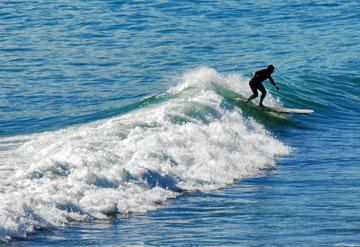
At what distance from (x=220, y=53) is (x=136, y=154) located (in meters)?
18.9

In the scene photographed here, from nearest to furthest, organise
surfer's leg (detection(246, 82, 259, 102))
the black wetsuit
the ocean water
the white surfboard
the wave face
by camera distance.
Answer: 1. the ocean water
2. the wave face
3. the black wetsuit
4. surfer's leg (detection(246, 82, 259, 102))
5. the white surfboard

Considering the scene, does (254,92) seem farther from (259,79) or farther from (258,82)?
(259,79)

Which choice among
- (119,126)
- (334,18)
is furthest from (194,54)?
(119,126)

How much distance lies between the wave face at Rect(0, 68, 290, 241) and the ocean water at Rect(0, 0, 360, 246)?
0.04m

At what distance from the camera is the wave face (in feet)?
58.0

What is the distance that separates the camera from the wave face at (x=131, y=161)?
58.0 ft

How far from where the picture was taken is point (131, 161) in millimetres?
20844

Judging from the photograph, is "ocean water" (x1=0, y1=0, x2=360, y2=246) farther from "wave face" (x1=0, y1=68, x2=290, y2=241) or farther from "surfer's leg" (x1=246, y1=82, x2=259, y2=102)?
"surfer's leg" (x1=246, y1=82, x2=259, y2=102)

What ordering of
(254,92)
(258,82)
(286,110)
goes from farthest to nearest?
1. (286,110)
2. (254,92)
3. (258,82)

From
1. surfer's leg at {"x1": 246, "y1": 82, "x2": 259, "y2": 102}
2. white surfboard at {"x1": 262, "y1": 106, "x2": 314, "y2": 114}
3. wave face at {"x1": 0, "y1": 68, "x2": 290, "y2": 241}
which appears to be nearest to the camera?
wave face at {"x1": 0, "y1": 68, "x2": 290, "y2": 241}

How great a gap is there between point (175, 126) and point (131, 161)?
382 cm

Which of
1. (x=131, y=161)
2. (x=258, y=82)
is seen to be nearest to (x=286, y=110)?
(x=258, y=82)

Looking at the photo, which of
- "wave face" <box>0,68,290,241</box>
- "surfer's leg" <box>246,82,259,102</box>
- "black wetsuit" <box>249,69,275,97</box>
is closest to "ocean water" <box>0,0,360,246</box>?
"wave face" <box>0,68,290,241</box>

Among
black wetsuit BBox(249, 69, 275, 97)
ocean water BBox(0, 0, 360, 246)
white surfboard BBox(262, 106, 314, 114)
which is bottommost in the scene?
white surfboard BBox(262, 106, 314, 114)
